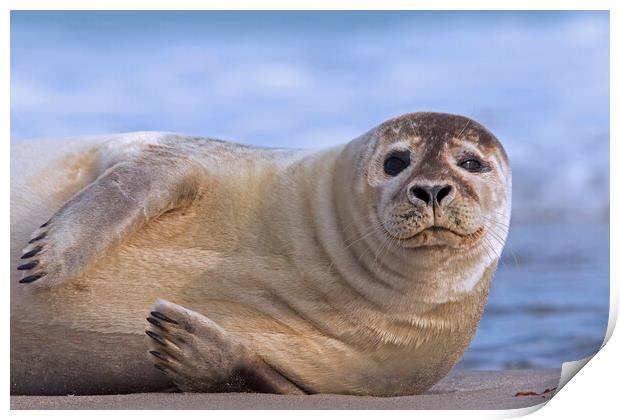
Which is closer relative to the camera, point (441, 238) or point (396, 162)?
point (441, 238)

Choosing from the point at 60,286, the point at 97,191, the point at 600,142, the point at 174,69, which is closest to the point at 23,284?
the point at 60,286

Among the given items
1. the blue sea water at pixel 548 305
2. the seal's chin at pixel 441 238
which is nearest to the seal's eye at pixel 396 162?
the seal's chin at pixel 441 238

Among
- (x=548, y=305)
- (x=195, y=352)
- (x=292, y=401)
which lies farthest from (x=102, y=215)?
(x=548, y=305)

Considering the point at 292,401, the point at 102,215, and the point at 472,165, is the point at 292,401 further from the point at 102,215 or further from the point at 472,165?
the point at 472,165

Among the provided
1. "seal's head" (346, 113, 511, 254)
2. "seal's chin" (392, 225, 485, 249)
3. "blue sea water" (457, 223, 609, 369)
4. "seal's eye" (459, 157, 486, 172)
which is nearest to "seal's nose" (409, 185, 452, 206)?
"seal's head" (346, 113, 511, 254)

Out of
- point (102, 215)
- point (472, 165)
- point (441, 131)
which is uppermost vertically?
point (441, 131)

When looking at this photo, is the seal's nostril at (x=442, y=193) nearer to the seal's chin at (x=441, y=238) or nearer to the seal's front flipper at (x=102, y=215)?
the seal's chin at (x=441, y=238)
